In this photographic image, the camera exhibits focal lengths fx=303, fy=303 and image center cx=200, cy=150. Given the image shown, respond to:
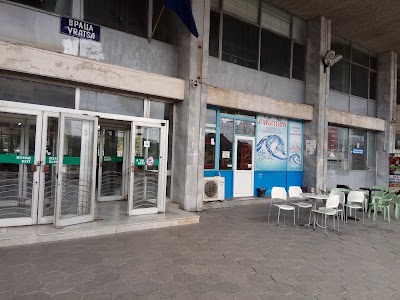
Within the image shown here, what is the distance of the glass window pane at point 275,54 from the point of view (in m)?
9.95

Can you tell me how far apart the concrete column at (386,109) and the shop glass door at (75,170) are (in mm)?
13202

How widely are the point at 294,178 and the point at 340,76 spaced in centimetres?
509

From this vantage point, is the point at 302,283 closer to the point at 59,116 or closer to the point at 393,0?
the point at 59,116

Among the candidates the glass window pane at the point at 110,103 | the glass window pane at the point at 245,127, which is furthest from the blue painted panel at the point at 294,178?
the glass window pane at the point at 110,103

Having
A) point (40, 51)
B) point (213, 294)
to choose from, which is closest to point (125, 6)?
point (40, 51)

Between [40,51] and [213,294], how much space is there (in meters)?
5.10

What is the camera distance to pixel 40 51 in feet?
18.2

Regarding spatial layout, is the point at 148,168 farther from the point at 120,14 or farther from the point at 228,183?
the point at 120,14

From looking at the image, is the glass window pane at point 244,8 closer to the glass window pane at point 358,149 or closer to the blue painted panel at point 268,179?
the blue painted panel at point 268,179

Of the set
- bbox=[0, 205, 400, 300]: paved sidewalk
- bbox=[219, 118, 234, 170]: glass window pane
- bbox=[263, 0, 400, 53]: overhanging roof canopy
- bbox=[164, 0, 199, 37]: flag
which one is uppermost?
bbox=[263, 0, 400, 53]: overhanging roof canopy

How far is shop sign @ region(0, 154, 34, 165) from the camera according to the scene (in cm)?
503

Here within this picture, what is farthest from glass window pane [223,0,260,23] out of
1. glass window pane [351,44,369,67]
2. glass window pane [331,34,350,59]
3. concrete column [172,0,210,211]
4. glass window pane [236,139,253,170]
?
glass window pane [351,44,369,67]

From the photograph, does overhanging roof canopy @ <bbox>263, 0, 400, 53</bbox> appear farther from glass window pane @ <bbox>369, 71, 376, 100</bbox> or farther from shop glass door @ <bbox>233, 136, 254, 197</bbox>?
shop glass door @ <bbox>233, 136, 254, 197</bbox>

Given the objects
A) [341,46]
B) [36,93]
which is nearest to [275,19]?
[341,46]
